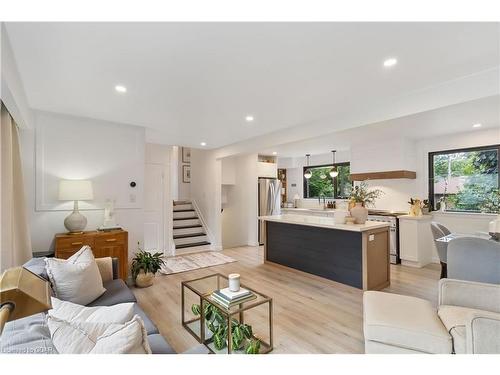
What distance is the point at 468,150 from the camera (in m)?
4.44

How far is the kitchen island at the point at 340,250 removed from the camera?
3.39 meters

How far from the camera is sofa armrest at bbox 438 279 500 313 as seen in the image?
183cm

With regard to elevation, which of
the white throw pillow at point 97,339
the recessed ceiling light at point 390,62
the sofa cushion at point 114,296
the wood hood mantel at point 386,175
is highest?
the recessed ceiling light at point 390,62

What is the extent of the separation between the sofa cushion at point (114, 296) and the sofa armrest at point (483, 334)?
2.45 meters

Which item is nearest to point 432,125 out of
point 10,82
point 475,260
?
point 475,260

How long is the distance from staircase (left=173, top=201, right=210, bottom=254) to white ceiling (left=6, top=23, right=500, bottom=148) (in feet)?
11.2

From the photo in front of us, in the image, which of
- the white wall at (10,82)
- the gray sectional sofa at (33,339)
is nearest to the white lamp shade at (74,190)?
the white wall at (10,82)

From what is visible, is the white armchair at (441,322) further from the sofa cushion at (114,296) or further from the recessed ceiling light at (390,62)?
the sofa cushion at (114,296)

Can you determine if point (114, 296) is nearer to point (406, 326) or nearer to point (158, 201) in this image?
point (406, 326)

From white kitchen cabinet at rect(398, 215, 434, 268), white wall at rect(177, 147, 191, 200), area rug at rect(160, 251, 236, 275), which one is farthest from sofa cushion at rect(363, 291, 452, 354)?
white wall at rect(177, 147, 191, 200)

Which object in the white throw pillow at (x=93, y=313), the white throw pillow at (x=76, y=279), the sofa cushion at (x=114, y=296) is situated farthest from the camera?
the sofa cushion at (x=114, y=296)

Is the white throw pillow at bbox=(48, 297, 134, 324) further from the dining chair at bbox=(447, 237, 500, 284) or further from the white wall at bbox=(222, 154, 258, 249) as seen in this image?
the white wall at bbox=(222, 154, 258, 249)
